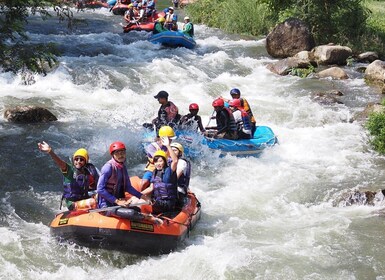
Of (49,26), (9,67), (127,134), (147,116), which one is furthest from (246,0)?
(9,67)

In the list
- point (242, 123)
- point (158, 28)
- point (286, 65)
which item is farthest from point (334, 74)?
point (158, 28)

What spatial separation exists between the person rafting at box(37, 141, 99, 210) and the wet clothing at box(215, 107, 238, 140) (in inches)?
149

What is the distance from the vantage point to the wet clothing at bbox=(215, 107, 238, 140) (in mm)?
10727

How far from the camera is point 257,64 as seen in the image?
60.0ft

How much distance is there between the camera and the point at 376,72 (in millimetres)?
16219

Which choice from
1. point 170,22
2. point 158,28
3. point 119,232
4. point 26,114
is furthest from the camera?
point 170,22

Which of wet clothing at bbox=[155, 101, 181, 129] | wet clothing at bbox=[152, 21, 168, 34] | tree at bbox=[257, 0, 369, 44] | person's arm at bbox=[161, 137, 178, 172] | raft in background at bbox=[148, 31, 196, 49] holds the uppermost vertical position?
tree at bbox=[257, 0, 369, 44]

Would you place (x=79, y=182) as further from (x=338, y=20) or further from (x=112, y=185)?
(x=338, y=20)

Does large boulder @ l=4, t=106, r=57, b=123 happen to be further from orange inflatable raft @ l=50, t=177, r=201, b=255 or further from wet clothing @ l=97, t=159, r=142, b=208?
wet clothing @ l=97, t=159, r=142, b=208

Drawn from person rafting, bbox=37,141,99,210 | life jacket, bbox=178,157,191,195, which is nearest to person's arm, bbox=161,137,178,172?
life jacket, bbox=178,157,191,195

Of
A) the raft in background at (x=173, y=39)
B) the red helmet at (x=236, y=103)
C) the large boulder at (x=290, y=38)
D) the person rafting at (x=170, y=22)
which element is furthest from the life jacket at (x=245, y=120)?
the person rafting at (x=170, y=22)

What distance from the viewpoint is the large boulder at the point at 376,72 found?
52.5 feet

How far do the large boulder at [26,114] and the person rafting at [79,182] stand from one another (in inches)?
190

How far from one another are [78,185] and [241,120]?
4.52 m
